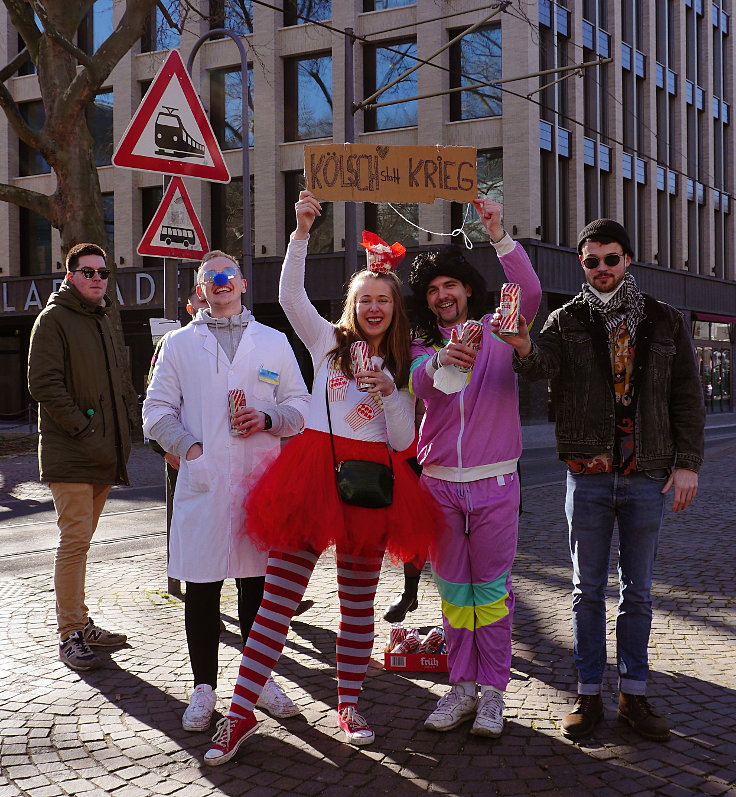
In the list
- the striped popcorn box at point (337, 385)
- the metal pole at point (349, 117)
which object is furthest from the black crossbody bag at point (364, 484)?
the metal pole at point (349, 117)

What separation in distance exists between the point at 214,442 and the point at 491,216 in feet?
4.82

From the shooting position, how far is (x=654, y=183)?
31.0 meters

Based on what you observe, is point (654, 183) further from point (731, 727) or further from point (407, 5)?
point (731, 727)

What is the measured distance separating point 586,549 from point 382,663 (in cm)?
137

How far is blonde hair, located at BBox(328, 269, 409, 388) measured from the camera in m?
3.72

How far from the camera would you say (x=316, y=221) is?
84.2 feet

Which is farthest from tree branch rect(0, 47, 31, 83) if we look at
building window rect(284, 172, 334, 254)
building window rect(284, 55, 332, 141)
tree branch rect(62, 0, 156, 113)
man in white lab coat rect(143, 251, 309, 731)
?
man in white lab coat rect(143, 251, 309, 731)

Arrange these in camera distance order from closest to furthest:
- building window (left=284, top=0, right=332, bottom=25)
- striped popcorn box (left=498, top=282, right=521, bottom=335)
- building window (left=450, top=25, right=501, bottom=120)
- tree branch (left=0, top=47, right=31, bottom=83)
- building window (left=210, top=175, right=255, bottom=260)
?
1. striped popcorn box (left=498, top=282, right=521, bottom=335)
2. tree branch (left=0, top=47, right=31, bottom=83)
3. building window (left=450, top=25, right=501, bottom=120)
4. building window (left=284, top=0, right=332, bottom=25)
5. building window (left=210, top=175, right=255, bottom=260)

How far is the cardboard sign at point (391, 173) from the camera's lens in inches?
148

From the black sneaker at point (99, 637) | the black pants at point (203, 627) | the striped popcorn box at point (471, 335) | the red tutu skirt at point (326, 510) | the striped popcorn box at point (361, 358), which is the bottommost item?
the black sneaker at point (99, 637)

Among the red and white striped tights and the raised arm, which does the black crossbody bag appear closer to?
the red and white striped tights

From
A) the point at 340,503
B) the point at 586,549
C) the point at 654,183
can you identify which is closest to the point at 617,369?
the point at 586,549

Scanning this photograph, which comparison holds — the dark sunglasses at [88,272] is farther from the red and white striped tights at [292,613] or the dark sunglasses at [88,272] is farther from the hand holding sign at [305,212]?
the red and white striped tights at [292,613]

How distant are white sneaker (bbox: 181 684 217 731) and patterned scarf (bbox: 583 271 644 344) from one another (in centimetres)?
222
